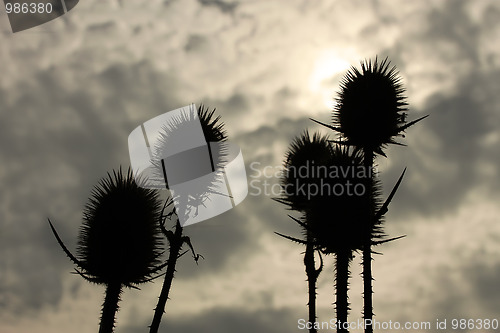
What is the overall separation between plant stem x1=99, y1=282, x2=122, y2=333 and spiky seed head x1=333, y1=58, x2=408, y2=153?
Answer: 6866mm

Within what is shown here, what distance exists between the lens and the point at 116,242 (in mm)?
13219

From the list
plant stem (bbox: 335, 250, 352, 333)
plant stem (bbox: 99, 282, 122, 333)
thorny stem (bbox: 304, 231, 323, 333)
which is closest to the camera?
plant stem (bbox: 335, 250, 352, 333)

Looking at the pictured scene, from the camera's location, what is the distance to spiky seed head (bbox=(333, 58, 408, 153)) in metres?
13.8

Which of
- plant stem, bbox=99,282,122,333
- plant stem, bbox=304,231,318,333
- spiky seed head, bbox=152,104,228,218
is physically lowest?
plant stem, bbox=99,282,122,333

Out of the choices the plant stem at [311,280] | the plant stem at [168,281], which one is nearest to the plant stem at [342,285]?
the plant stem at [311,280]

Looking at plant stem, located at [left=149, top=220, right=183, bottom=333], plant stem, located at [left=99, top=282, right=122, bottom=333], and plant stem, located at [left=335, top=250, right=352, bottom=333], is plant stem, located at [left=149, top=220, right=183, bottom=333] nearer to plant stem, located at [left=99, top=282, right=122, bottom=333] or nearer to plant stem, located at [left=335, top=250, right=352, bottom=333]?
plant stem, located at [left=99, top=282, right=122, bottom=333]

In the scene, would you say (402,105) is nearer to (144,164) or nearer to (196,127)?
(196,127)

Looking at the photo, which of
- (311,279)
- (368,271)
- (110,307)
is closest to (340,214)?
(368,271)

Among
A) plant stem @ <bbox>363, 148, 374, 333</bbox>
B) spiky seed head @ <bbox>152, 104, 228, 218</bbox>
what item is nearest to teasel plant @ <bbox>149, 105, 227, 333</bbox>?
spiky seed head @ <bbox>152, 104, 228, 218</bbox>

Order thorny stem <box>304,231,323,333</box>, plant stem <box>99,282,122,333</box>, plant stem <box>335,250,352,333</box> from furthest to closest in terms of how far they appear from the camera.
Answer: thorny stem <box>304,231,323,333</box> → plant stem <box>99,282,122,333</box> → plant stem <box>335,250,352,333</box>

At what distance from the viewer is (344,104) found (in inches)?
572

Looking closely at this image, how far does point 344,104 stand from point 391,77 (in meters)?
1.63

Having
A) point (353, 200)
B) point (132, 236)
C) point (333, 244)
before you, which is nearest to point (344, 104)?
point (353, 200)

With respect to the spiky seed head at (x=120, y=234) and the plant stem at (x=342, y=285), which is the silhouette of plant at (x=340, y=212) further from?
the spiky seed head at (x=120, y=234)
